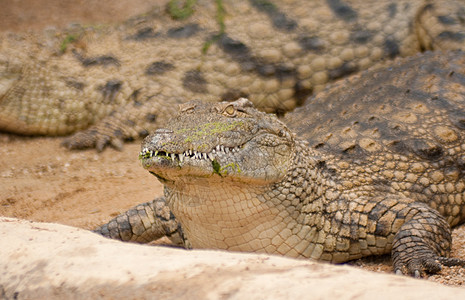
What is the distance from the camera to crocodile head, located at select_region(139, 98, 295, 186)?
3.10m

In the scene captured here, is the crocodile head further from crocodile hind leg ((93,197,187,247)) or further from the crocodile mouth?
crocodile hind leg ((93,197,187,247))

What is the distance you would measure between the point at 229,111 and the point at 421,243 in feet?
4.03

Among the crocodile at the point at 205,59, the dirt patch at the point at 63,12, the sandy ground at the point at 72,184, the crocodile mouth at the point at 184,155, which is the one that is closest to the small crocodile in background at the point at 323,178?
the crocodile mouth at the point at 184,155

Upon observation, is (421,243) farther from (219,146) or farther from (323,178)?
(219,146)

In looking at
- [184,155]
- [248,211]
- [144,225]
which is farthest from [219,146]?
[144,225]

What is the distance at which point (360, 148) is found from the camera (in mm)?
4082

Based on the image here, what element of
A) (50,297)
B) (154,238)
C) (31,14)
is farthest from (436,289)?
(31,14)

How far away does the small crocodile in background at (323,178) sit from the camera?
3256 millimetres

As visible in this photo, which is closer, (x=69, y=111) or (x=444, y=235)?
(x=444, y=235)

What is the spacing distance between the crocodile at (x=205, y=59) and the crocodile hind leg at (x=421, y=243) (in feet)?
9.83

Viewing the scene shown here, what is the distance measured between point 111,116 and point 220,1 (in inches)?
67.6

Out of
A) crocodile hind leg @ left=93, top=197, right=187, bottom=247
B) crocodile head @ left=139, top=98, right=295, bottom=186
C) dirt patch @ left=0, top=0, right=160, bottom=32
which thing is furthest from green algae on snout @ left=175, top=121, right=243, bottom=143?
dirt patch @ left=0, top=0, right=160, bottom=32

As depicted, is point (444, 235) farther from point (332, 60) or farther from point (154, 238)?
point (332, 60)

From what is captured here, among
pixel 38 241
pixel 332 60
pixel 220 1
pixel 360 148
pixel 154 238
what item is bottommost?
pixel 154 238
